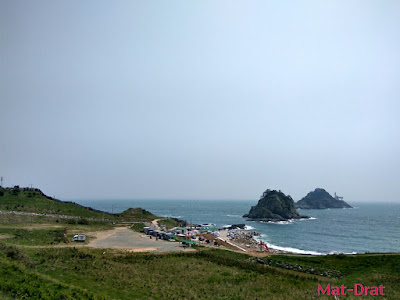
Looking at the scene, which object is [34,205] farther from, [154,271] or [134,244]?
[154,271]

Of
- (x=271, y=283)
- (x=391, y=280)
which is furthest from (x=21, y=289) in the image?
(x=391, y=280)

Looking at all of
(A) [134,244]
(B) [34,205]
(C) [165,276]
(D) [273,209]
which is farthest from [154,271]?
(D) [273,209]

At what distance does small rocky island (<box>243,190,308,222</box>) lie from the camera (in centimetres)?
16150

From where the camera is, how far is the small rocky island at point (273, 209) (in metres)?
162

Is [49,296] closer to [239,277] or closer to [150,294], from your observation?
[150,294]

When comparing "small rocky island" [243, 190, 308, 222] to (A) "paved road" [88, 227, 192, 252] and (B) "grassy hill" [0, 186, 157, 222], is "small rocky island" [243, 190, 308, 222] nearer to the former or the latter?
(B) "grassy hill" [0, 186, 157, 222]

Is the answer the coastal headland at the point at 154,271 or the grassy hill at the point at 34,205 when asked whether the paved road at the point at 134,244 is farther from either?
the grassy hill at the point at 34,205

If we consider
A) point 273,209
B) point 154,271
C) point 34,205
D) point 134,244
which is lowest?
point 273,209

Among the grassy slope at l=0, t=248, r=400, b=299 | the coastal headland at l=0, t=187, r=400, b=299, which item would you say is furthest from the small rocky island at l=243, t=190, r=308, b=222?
the grassy slope at l=0, t=248, r=400, b=299

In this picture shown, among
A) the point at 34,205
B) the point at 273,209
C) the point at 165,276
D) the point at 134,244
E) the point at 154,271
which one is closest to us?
the point at 165,276

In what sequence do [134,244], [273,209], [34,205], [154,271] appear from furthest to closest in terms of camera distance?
1. [273,209]
2. [34,205]
3. [134,244]
4. [154,271]

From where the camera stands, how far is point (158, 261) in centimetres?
3578

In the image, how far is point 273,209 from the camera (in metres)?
165

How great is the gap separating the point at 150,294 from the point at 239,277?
1168 centimetres
